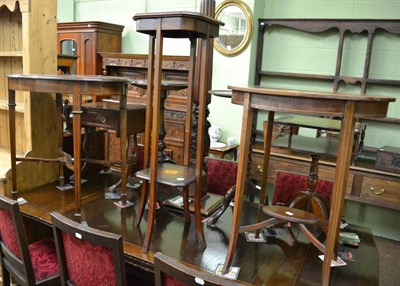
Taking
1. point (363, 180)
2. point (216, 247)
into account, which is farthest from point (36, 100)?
point (363, 180)

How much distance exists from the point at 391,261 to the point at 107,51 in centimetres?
388

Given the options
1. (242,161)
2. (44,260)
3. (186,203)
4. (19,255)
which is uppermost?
(242,161)

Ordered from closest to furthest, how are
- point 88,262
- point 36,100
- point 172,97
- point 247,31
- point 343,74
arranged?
point 88,262 < point 36,100 < point 343,74 < point 247,31 < point 172,97

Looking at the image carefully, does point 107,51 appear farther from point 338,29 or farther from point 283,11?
point 338,29

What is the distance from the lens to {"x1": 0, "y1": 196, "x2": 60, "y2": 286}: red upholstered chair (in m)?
1.58

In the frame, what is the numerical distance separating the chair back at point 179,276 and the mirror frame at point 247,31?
2.84 m

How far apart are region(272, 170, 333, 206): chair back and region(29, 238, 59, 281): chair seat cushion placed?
5.03 ft

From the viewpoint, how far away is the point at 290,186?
8.21 feet

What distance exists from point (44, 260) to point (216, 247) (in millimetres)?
982

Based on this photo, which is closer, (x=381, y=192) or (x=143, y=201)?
(x=143, y=201)

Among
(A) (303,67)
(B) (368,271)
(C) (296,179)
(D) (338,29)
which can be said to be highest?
(D) (338,29)

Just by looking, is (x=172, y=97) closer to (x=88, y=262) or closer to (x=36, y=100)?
(x=36, y=100)

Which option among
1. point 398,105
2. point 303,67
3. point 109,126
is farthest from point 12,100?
point 398,105

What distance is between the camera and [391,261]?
3.02 meters
